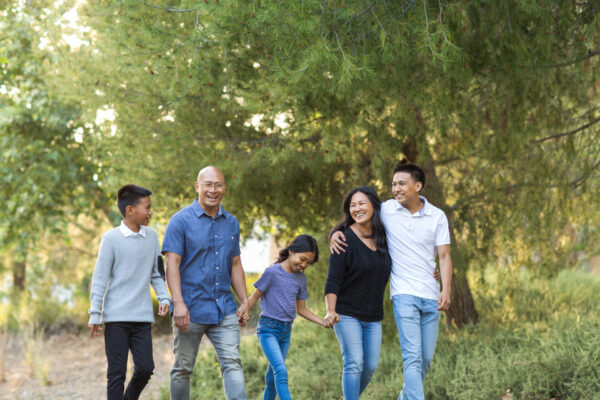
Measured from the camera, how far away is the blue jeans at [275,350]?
4793 mm

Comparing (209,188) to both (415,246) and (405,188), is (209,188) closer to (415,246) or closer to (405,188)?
(405,188)

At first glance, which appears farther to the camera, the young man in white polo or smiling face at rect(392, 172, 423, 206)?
smiling face at rect(392, 172, 423, 206)

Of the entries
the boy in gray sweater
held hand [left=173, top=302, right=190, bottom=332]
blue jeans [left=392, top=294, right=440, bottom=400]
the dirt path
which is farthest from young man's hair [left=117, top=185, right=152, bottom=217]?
the dirt path

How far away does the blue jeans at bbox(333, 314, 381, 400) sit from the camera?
468cm

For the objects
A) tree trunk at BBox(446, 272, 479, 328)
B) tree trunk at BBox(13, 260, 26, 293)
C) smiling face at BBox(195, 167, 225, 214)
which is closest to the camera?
smiling face at BBox(195, 167, 225, 214)

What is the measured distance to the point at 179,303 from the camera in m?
4.40

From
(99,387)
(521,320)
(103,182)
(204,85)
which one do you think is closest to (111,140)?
(204,85)

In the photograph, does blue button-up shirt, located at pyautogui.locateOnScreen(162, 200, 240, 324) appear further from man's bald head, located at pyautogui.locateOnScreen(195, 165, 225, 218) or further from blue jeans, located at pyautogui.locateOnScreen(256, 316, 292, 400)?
blue jeans, located at pyautogui.locateOnScreen(256, 316, 292, 400)

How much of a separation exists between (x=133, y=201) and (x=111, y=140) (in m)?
3.69

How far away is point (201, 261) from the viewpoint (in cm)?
457

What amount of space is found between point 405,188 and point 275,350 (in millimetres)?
1451

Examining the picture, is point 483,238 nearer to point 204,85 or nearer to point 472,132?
point 472,132

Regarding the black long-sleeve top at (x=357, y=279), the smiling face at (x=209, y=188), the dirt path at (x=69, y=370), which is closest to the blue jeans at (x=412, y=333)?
the black long-sleeve top at (x=357, y=279)

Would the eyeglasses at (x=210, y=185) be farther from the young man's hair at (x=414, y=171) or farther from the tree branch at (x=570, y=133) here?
the tree branch at (x=570, y=133)
